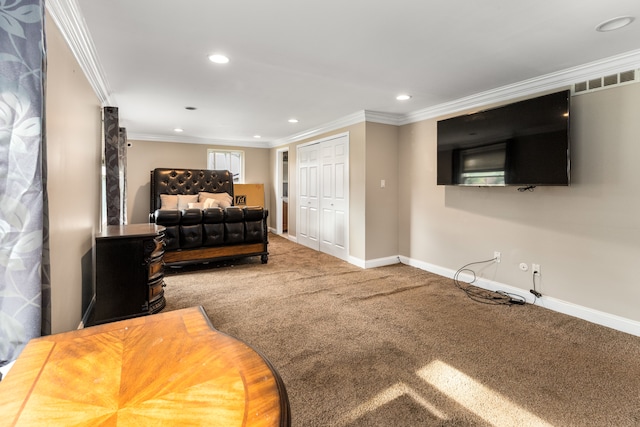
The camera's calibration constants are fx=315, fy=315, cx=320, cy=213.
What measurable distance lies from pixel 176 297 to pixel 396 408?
2.49m

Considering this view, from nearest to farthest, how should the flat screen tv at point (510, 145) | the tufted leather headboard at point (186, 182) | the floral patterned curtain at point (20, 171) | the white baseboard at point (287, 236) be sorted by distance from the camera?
1. the floral patterned curtain at point (20, 171)
2. the flat screen tv at point (510, 145)
3. the tufted leather headboard at point (186, 182)
4. the white baseboard at point (287, 236)

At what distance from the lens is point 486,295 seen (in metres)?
3.39

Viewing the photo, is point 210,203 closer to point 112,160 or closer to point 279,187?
point 279,187

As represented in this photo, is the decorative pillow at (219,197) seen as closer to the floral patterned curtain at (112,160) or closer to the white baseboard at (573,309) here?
the floral patterned curtain at (112,160)

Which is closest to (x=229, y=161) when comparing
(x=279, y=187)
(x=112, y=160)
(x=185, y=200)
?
(x=279, y=187)

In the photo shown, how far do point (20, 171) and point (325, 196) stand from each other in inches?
174

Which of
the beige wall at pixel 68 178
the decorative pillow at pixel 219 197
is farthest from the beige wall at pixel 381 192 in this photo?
the beige wall at pixel 68 178

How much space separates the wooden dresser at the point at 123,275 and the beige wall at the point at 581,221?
3.41m

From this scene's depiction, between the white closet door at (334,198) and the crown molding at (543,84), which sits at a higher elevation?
the crown molding at (543,84)

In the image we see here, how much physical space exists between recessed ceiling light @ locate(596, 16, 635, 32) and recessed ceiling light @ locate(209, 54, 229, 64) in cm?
266

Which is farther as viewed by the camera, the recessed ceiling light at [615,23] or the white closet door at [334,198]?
the white closet door at [334,198]

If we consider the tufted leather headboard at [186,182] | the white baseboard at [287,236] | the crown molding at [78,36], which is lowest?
the white baseboard at [287,236]

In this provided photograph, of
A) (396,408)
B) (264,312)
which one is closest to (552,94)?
(396,408)

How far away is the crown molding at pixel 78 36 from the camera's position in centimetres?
175
